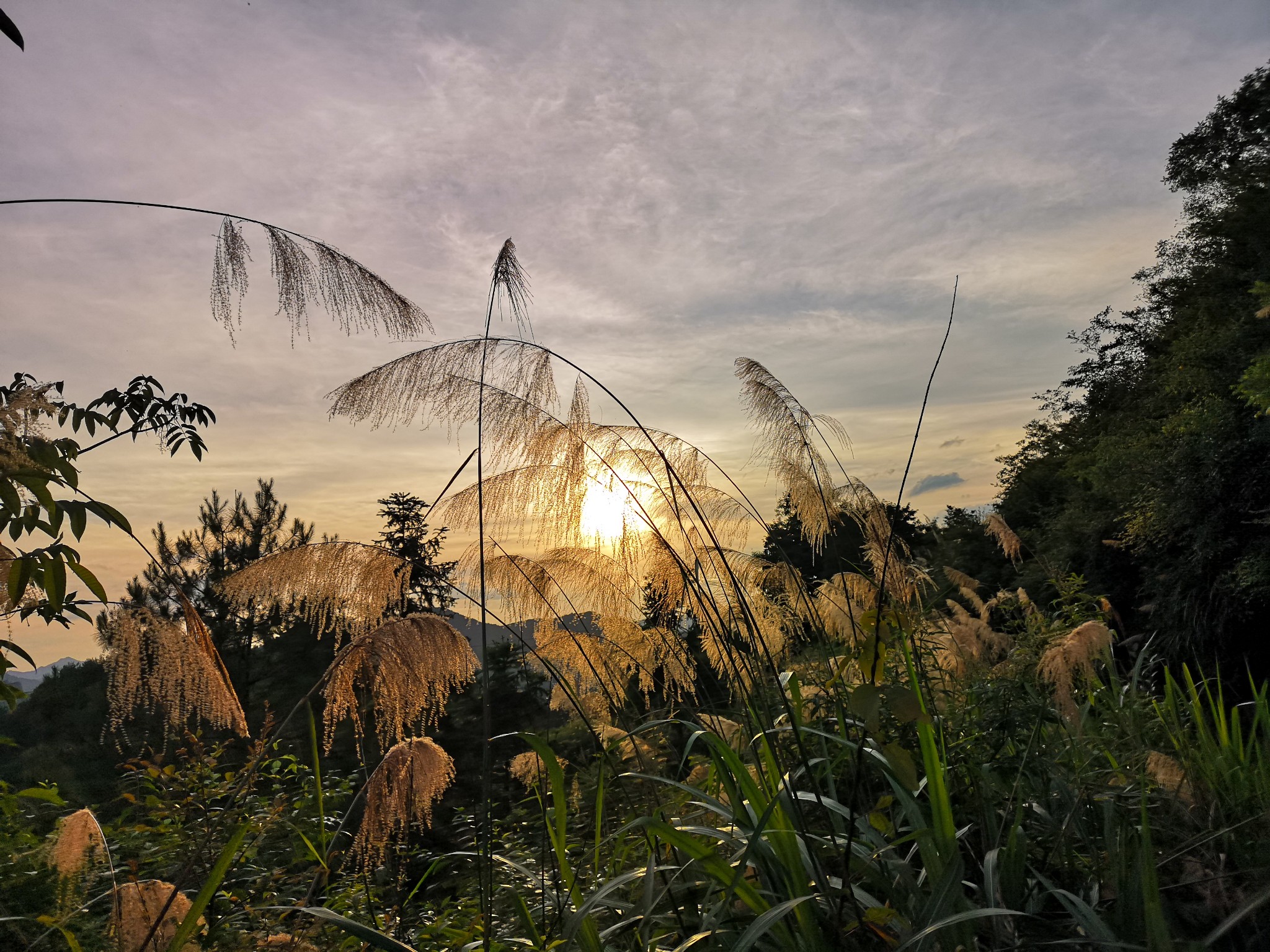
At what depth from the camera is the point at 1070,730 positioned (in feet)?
10.1

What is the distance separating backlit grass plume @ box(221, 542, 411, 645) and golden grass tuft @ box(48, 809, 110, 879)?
690 millimetres

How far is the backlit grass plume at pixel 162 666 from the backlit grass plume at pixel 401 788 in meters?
0.58

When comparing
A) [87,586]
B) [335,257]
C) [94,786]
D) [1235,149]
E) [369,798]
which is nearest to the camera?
[87,586]

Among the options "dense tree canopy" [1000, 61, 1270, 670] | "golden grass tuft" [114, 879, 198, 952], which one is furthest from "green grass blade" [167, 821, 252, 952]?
"dense tree canopy" [1000, 61, 1270, 670]

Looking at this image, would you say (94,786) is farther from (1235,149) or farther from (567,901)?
(1235,149)

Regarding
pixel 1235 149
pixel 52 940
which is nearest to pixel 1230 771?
pixel 52 940

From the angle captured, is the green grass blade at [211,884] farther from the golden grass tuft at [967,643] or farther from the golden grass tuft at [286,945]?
the golden grass tuft at [967,643]

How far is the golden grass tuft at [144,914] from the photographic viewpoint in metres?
1.96

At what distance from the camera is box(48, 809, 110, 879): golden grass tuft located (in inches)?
87.9

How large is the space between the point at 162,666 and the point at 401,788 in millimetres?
840

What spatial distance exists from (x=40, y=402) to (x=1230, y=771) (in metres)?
3.41

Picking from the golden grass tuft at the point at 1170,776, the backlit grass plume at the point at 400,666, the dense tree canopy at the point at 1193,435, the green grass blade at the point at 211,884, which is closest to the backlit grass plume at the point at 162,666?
the backlit grass plume at the point at 400,666

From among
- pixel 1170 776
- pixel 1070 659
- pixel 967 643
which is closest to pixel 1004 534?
pixel 967 643

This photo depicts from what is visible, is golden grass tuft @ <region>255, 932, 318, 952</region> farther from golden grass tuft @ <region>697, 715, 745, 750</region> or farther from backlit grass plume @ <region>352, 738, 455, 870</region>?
A: golden grass tuft @ <region>697, 715, 745, 750</region>
